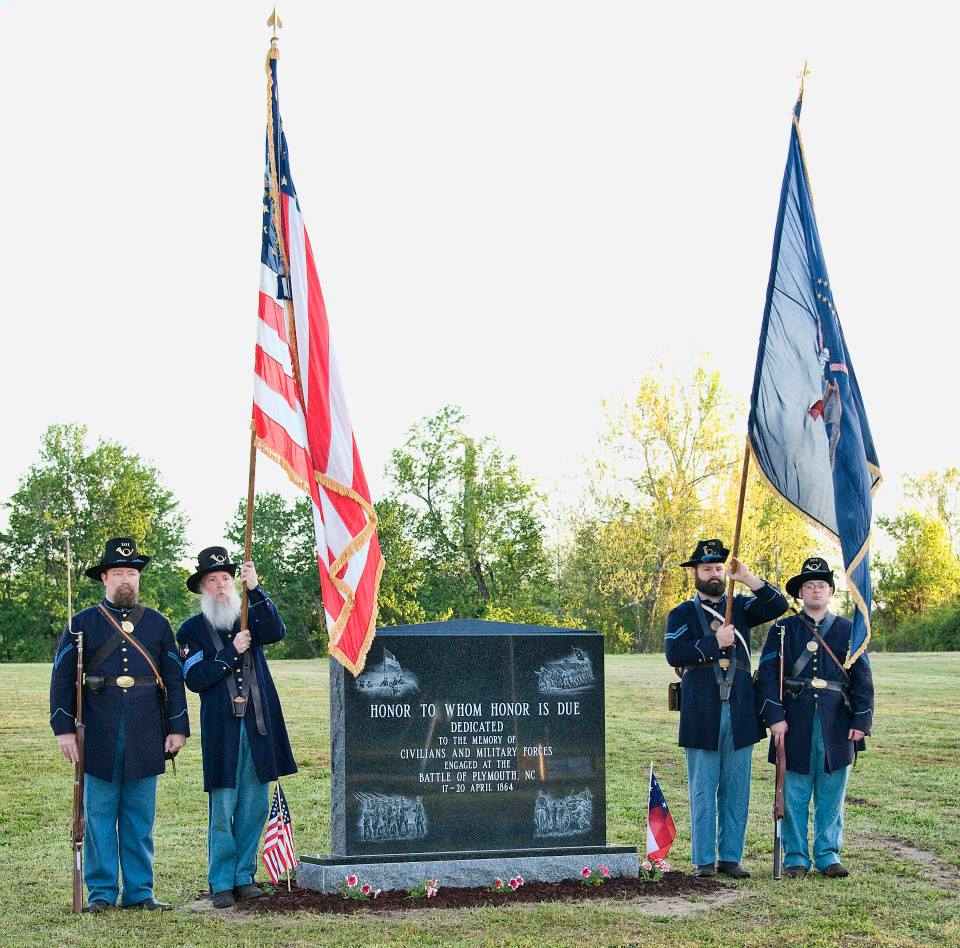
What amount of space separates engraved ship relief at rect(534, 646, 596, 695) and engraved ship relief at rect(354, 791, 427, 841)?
1.06m

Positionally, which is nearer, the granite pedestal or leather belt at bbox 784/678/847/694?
the granite pedestal

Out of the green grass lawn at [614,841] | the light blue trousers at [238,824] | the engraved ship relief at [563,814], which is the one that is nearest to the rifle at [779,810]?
the green grass lawn at [614,841]

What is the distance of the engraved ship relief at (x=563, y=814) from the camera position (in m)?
8.34

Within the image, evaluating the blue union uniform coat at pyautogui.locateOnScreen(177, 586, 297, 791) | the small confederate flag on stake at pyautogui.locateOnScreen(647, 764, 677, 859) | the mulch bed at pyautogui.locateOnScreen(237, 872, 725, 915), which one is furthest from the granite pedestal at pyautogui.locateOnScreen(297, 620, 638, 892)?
the blue union uniform coat at pyautogui.locateOnScreen(177, 586, 297, 791)

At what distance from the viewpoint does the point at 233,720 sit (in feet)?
25.8

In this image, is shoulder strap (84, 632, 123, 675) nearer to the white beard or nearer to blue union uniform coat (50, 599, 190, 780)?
blue union uniform coat (50, 599, 190, 780)

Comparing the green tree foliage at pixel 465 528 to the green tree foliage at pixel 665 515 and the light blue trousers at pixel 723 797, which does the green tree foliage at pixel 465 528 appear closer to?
the green tree foliage at pixel 665 515

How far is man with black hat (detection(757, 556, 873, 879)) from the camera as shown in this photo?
848cm

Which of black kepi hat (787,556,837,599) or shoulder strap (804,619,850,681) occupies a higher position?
black kepi hat (787,556,837,599)

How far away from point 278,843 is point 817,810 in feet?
11.1

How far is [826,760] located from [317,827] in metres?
4.43

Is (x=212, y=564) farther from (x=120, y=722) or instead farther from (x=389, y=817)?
(x=389, y=817)

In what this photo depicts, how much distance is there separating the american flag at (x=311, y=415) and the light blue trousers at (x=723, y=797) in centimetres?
231

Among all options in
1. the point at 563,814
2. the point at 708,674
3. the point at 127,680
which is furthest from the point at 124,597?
the point at 708,674
